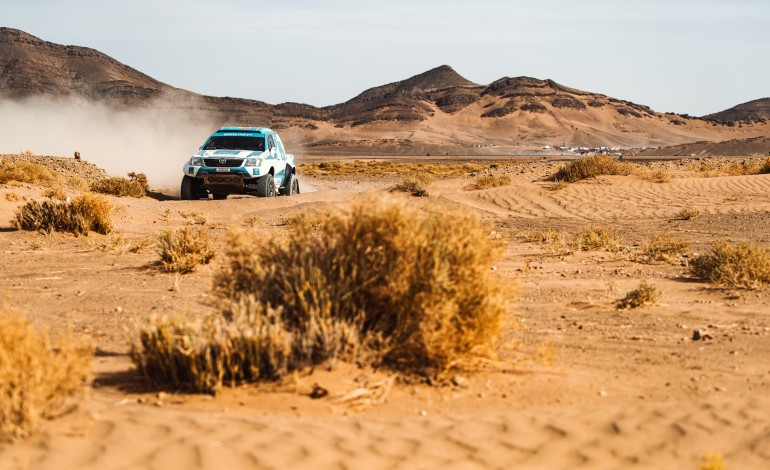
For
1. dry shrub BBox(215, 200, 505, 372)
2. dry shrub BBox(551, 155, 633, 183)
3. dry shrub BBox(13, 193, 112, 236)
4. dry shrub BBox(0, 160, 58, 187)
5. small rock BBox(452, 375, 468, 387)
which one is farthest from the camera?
dry shrub BBox(551, 155, 633, 183)

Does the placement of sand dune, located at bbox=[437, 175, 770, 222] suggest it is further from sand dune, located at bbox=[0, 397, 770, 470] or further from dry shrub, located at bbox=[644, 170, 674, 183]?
sand dune, located at bbox=[0, 397, 770, 470]

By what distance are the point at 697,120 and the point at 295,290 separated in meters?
159

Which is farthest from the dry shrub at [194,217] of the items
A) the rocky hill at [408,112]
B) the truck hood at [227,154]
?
the rocky hill at [408,112]

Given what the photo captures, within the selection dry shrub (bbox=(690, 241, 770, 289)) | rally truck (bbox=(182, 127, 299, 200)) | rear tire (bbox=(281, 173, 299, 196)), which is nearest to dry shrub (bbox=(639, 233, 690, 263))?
dry shrub (bbox=(690, 241, 770, 289))

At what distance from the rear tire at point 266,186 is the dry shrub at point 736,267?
1255cm

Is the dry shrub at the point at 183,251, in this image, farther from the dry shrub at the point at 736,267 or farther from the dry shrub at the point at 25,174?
the dry shrub at the point at 25,174

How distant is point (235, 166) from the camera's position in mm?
20484

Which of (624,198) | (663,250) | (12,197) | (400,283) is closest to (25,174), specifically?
(12,197)

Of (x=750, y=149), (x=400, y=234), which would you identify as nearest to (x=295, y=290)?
(x=400, y=234)

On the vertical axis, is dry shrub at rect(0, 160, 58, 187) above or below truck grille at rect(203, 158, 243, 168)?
below

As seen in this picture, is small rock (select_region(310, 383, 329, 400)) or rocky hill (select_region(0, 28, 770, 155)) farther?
rocky hill (select_region(0, 28, 770, 155))

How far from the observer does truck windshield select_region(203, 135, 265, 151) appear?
2119 cm

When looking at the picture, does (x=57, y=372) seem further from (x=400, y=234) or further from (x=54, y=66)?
(x=54, y=66)

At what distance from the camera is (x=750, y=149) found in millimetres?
80875
